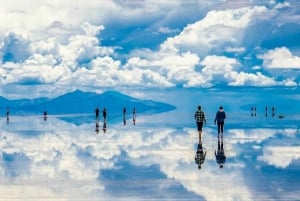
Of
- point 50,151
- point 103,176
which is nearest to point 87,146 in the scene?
point 50,151

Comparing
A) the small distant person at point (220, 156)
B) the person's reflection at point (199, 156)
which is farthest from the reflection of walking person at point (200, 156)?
the small distant person at point (220, 156)

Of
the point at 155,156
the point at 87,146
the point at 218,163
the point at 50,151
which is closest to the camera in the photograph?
the point at 218,163

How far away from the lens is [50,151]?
37.4 m

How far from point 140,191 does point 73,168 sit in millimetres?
7108

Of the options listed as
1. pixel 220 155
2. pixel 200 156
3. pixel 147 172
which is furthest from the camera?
pixel 220 155

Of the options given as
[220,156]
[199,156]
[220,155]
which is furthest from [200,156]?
[220,155]

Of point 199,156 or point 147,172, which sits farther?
point 199,156

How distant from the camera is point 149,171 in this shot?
27453 mm

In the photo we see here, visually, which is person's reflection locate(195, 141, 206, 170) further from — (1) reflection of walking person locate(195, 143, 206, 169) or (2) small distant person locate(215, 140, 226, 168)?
(2) small distant person locate(215, 140, 226, 168)

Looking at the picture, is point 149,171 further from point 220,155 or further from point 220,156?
point 220,155

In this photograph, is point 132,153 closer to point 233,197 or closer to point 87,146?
point 87,146

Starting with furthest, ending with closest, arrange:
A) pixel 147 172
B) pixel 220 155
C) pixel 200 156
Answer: pixel 220 155
pixel 200 156
pixel 147 172

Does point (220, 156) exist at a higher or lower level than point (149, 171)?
higher

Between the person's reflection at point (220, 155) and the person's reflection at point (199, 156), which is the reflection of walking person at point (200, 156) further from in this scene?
the person's reflection at point (220, 155)
